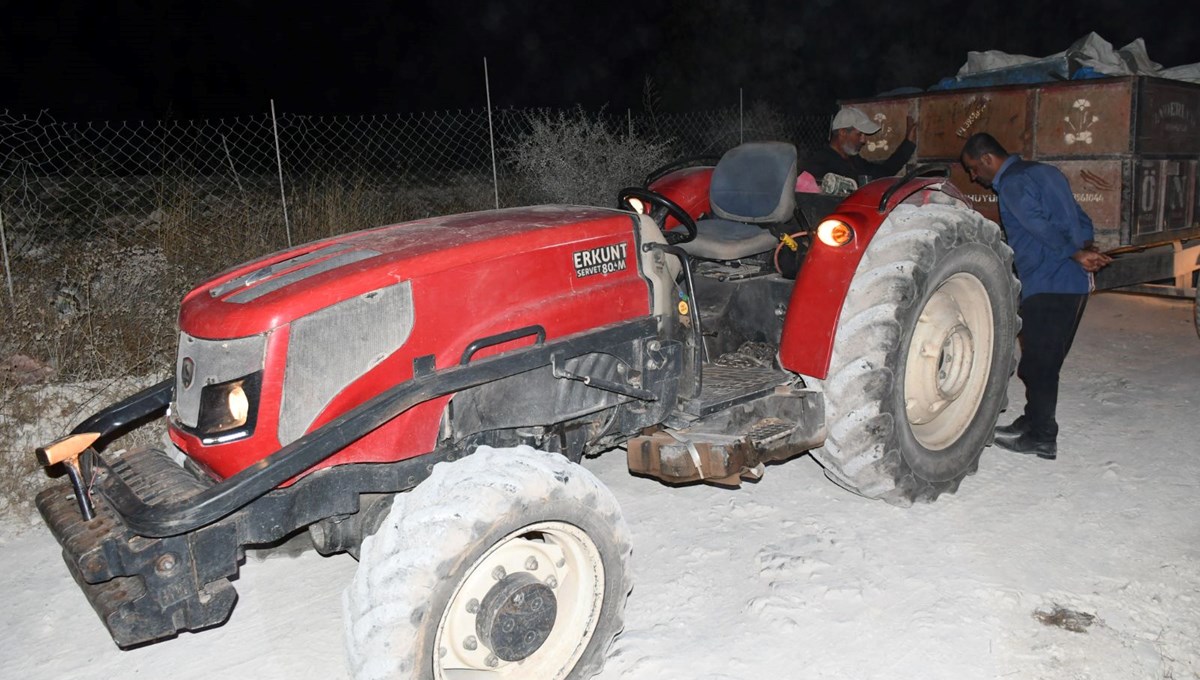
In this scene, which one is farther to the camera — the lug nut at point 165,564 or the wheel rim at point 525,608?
the wheel rim at point 525,608

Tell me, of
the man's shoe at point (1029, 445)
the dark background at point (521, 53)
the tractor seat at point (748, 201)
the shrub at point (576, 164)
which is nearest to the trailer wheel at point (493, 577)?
the tractor seat at point (748, 201)

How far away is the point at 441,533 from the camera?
244cm

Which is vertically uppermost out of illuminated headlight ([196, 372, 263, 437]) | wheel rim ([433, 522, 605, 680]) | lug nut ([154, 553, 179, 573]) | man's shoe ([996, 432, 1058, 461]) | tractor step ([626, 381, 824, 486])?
illuminated headlight ([196, 372, 263, 437])

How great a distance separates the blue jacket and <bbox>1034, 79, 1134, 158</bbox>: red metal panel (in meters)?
1.54

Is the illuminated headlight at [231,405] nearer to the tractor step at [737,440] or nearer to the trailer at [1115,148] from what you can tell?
the tractor step at [737,440]

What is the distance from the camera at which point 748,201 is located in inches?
177

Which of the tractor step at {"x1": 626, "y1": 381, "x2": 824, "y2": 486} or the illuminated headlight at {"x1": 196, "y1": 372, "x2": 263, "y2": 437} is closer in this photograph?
the illuminated headlight at {"x1": 196, "y1": 372, "x2": 263, "y2": 437}

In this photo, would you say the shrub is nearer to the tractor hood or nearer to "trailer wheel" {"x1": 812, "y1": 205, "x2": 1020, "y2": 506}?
"trailer wheel" {"x1": 812, "y1": 205, "x2": 1020, "y2": 506}

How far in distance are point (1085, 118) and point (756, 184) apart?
291 centimetres

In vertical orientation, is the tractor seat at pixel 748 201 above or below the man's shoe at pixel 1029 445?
above

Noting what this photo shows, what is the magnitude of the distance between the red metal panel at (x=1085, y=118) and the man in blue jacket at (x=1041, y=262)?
153cm

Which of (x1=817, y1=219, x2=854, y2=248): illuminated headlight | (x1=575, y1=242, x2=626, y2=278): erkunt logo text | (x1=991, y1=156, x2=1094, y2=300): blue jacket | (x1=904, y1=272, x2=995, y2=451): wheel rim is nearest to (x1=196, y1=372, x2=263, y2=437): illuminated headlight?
(x1=575, y1=242, x2=626, y2=278): erkunt logo text

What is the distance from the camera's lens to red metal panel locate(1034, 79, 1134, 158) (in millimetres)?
5781

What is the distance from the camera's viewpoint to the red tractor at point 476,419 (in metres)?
2.47
